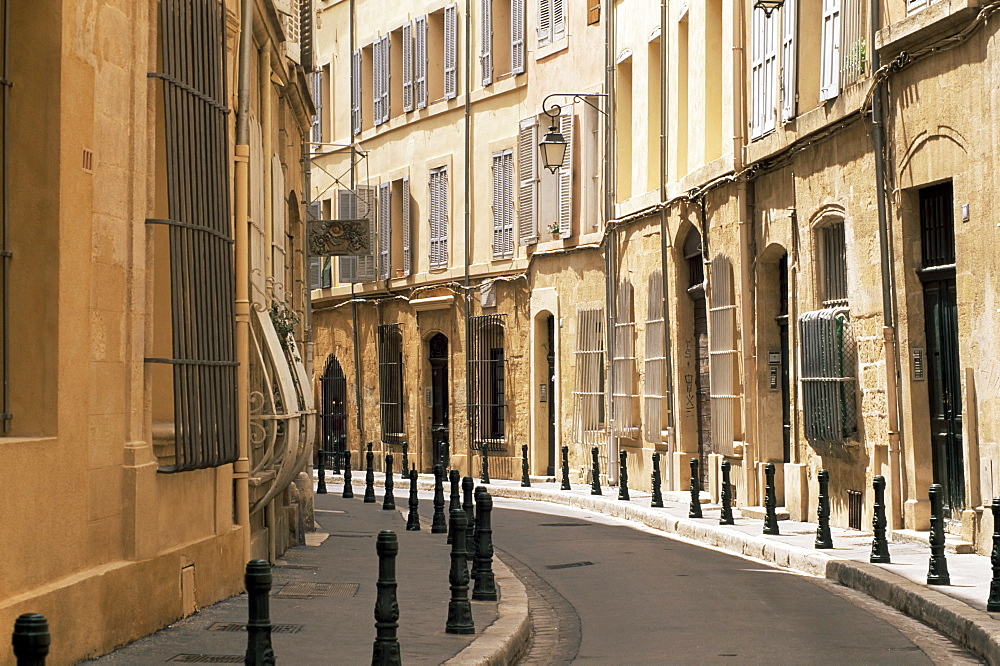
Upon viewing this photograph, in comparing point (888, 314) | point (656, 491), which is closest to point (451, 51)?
point (656, 491)

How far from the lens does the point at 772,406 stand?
1967 cm

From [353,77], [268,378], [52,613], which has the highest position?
[353,77]

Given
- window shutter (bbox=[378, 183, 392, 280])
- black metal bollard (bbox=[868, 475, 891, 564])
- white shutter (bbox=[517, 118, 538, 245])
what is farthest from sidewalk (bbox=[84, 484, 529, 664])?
window shutter (bbox=[378, 183, 392, 280])

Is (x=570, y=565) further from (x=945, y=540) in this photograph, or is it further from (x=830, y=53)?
(x=830, y=53)

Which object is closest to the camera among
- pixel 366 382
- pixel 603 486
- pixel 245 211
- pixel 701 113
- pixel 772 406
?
pixel 245 211

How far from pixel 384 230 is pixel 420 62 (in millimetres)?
3926

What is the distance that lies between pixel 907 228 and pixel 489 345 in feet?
51.6

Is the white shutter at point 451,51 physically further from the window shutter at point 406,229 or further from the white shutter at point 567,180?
the white shutter at point 567,180

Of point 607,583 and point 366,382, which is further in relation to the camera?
point 366,382

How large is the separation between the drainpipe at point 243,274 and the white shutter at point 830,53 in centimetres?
794

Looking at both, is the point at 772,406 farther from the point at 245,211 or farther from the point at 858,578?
the point at 245,211

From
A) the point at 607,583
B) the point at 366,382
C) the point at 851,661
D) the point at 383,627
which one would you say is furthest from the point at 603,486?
the point at 383,627

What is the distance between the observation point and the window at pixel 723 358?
2034cm

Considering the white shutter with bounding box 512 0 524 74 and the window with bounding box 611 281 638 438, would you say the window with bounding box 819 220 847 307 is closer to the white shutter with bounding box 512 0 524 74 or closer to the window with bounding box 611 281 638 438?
the window with bounding box 611 281 638 438
